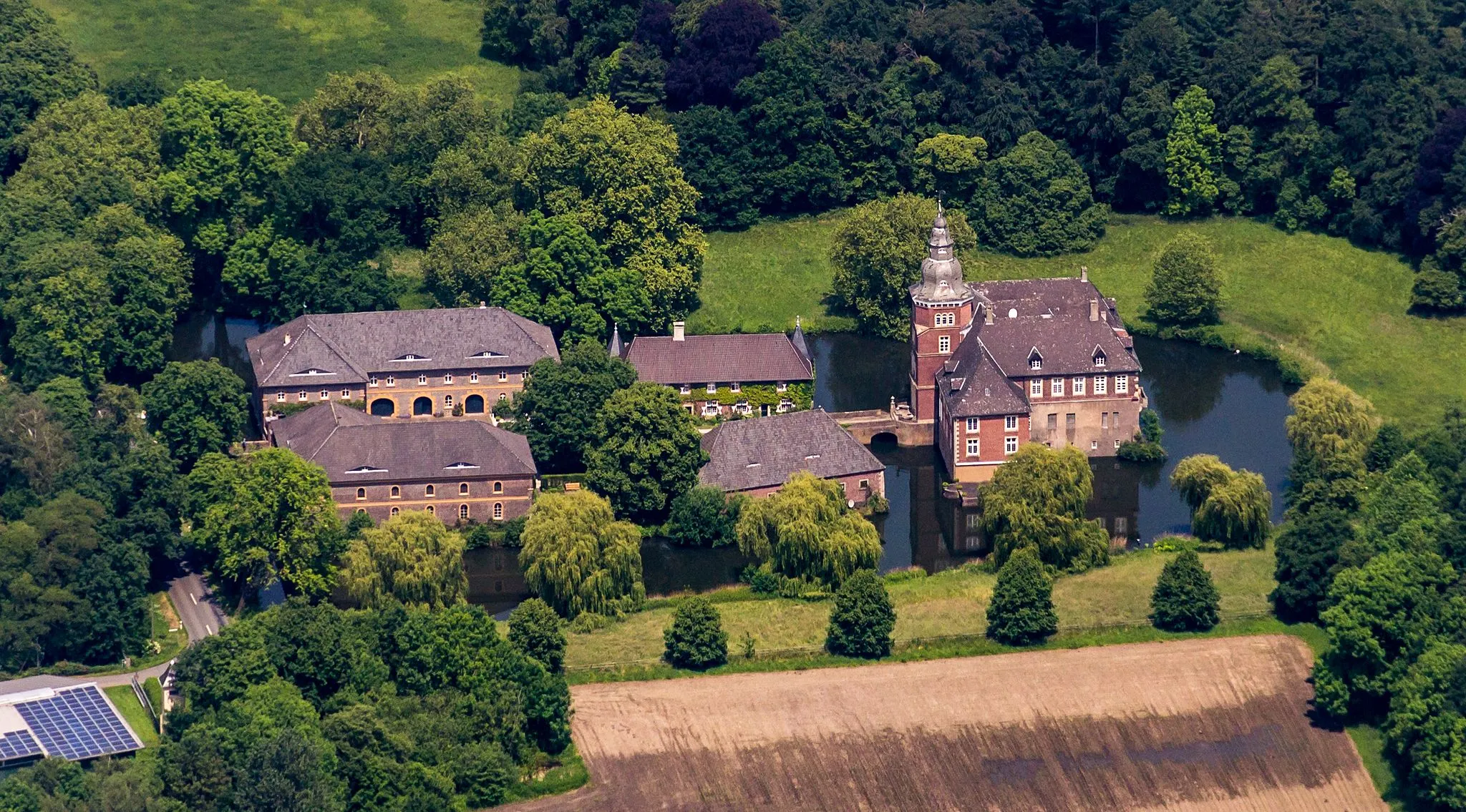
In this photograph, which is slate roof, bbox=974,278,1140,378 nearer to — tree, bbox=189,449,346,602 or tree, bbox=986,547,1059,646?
tree, bbox=986,547,1059,646

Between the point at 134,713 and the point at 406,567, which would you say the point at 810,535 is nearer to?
the point at 406,567

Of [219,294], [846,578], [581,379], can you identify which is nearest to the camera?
[846,578]

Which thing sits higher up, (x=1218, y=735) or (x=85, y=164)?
(x=85, y=164)

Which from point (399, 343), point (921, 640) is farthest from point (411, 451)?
point (921, 640)

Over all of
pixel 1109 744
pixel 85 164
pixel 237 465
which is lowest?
pixel 1109 744

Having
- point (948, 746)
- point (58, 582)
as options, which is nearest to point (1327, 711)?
point (948, 746)

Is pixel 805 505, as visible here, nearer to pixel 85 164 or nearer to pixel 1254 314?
pixel 1254 314
